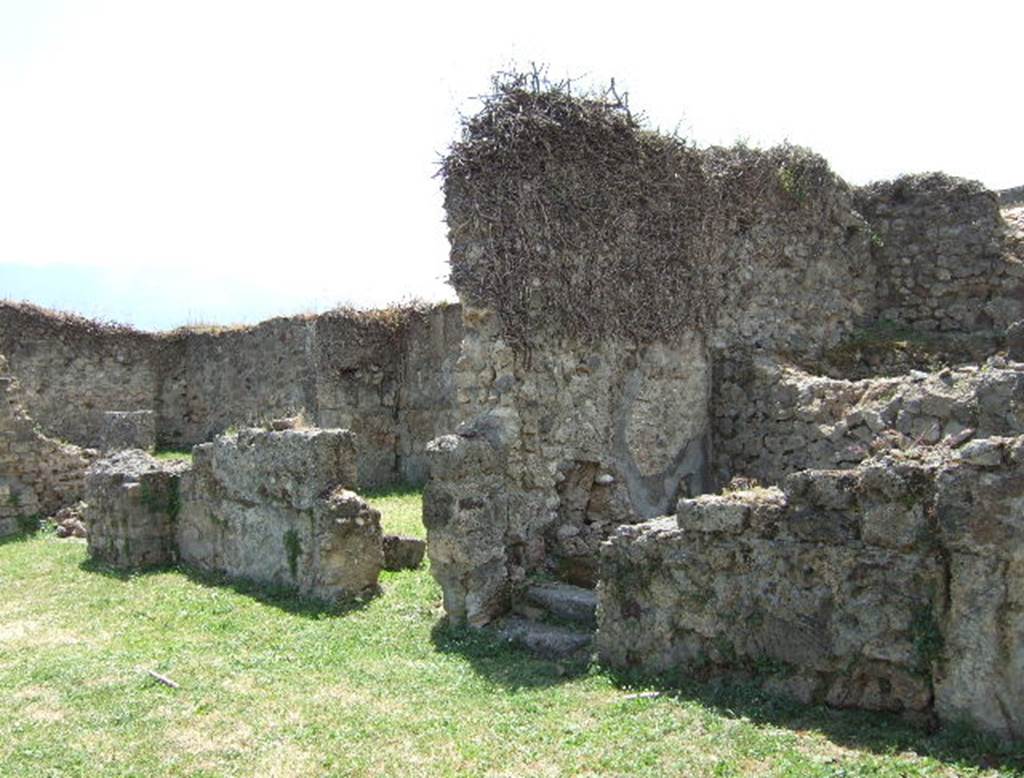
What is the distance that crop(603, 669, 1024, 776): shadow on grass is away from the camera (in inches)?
190

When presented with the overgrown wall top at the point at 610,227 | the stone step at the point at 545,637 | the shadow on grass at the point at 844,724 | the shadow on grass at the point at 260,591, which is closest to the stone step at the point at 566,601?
the stone step at the point at 545,637

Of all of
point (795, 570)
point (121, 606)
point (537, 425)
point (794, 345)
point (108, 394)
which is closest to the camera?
point (795, 570)

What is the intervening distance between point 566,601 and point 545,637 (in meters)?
0.56

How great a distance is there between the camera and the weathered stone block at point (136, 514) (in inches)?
478

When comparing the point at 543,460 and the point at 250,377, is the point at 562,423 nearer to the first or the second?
the point at 543,460

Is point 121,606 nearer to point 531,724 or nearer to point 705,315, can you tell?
point 531,724

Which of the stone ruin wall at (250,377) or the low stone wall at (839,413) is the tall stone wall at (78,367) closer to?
the stone ruin wall at (250,377)

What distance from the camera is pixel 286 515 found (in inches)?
406

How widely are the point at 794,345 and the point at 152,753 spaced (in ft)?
26.2

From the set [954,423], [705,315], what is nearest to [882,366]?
[705,315]

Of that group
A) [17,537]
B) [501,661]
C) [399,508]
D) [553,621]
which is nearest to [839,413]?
[553,621]

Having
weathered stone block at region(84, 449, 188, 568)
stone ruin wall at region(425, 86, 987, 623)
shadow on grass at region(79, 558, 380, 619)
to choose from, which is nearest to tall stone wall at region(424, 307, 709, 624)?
stone ruin wall at region(425, 86, 987, 623)

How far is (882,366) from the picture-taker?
11234mm

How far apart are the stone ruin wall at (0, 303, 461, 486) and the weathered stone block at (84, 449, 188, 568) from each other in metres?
5.43
